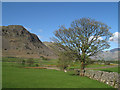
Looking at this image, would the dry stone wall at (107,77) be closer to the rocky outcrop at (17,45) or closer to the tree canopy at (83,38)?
the tree canopy at (83,38)

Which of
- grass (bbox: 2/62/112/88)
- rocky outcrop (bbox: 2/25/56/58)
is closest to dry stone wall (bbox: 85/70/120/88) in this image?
grass (bbox: 2/62/112/88)

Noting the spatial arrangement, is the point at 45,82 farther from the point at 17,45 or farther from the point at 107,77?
the point at 17,45

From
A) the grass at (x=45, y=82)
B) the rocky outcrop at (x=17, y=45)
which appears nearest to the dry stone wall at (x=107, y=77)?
the grass at (x=45, y=82)

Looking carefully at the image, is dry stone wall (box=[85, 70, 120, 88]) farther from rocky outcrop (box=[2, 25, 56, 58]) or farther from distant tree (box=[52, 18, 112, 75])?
rocky outcrop (box=[2, 25, 56, 58])

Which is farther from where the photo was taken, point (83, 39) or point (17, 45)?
point (17, 45)

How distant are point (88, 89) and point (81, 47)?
33.7 feet

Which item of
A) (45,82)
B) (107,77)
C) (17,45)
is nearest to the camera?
(45,82)

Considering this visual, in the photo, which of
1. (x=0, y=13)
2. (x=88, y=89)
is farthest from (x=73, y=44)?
(x=0, y=13)

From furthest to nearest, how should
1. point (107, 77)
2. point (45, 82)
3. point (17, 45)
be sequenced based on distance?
point (17, 45)
point (107, 77)
point (45, 82)

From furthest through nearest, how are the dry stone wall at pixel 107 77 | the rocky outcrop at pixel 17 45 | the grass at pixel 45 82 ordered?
the rocky outcrop at pixel 17 45 → the dry stone wall at pixel 107 77 → the grass at pixel 45 82

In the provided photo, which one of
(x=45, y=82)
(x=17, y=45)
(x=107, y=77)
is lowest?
(x=45, y=82)

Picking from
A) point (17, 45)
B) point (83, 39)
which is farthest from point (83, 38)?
point (17, 45)

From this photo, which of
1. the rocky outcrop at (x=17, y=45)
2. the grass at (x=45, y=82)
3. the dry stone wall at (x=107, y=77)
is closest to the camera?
the grass at (x=45, y=82)

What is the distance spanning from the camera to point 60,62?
114 ft
